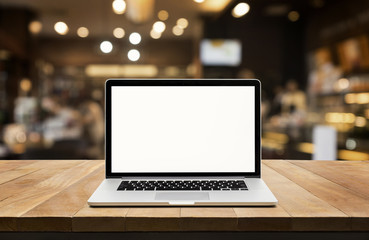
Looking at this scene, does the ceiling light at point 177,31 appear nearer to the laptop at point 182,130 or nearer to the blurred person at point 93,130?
the blurred person at point 93,130

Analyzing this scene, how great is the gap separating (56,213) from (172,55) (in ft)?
18.6

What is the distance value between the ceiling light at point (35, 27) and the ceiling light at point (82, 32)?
631mm

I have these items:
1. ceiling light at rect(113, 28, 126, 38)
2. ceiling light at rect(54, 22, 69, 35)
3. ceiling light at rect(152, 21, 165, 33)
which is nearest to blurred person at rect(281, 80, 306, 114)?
ceiling light at rect(152, 21, 165, 33)

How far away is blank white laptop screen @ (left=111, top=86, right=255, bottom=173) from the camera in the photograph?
0.93 meters

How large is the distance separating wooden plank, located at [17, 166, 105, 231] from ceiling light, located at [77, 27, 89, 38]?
572 cm

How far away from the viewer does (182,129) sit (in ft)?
3.12

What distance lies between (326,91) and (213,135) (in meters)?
5.00

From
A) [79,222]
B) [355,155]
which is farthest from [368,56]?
[79,222]

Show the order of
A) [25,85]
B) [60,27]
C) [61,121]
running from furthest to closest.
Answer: [25,85] → [60,27] → [61,121]

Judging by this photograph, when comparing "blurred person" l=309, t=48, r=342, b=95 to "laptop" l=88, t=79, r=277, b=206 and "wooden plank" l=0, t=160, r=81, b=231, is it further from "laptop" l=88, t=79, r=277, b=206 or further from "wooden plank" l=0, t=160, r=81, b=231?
"wooden plank" l=0, t=160, r=81, b=231

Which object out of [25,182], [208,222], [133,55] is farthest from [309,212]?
[133,55]

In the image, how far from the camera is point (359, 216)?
0.64m

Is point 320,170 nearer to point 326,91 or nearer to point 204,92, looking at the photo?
point 204,92

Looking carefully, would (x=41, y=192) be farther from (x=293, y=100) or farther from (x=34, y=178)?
(x=293, y=100)
